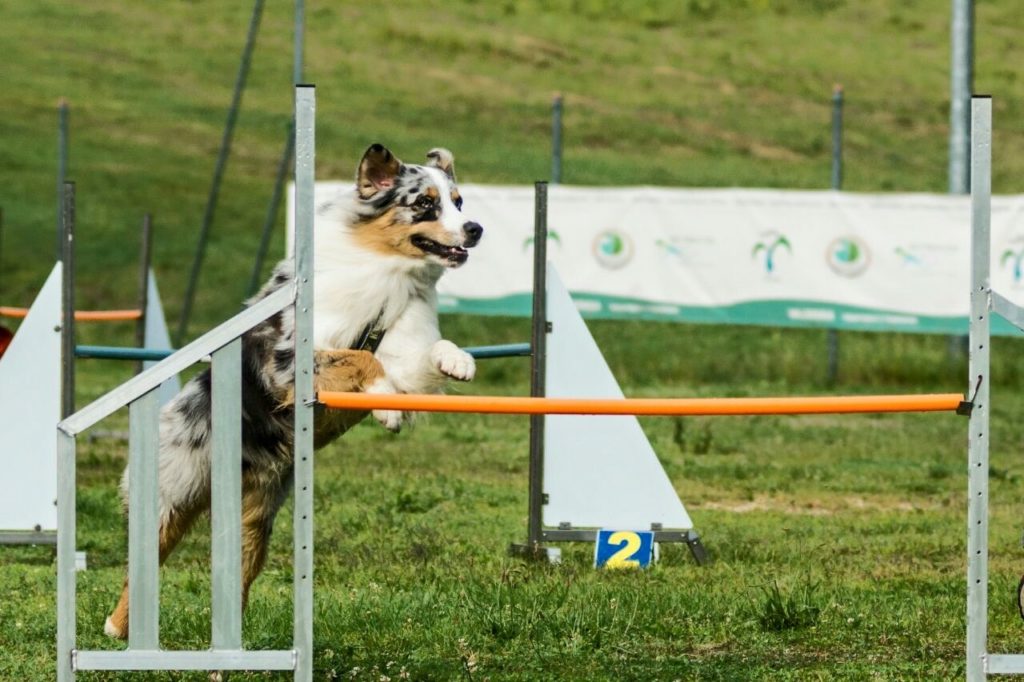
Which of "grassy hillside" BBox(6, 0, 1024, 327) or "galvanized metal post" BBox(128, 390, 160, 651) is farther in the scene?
"grassy hillside" BBox(6, 0, 1024, 327)

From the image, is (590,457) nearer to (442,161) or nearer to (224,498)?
(442,161)

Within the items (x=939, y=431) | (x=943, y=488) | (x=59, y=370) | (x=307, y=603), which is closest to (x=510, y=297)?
(x=939, y=431)

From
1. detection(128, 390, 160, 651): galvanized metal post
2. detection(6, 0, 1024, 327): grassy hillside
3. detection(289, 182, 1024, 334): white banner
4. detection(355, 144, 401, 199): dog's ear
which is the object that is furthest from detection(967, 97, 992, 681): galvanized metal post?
detection(6, 0, 1024, 327): grassy hillside

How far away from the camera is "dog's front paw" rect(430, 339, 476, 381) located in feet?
18.4

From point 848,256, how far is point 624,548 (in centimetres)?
669

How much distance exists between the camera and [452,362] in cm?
562

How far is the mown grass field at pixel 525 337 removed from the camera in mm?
6285

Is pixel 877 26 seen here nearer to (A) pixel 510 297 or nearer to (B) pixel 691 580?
(A) pixel 510 297

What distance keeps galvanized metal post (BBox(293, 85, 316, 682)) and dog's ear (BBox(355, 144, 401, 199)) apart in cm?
115

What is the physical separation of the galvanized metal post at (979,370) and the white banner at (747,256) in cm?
853

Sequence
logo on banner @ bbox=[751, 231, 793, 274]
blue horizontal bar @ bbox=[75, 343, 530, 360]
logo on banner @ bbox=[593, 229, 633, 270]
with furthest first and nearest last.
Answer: logo on banner @ bbox=[593, 229, 633, 270], logo on banner @ bbox=[751, 231, 793, 274], blue horizontal bar @ bbox=[75, 343, 530, 360]

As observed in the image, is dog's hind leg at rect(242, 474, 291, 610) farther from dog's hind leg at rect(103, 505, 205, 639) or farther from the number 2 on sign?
the number 2 on sign

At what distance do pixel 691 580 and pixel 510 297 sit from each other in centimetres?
742

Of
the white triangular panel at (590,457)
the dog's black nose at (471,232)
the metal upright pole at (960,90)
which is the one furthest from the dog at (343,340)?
the metal upright pole at (960,90)
